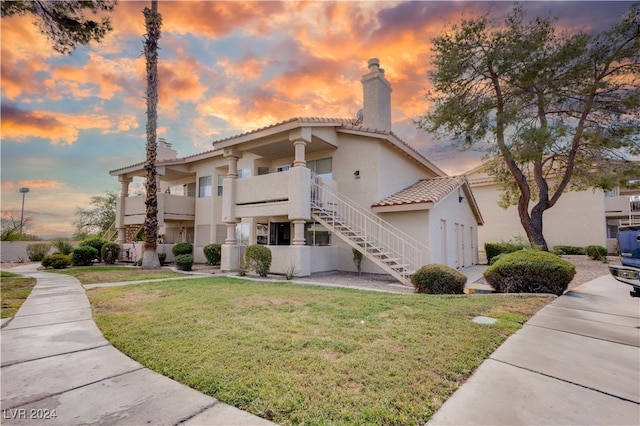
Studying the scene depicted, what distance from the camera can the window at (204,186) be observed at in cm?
1875

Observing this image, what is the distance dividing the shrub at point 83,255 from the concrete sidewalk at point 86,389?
14.5 metres

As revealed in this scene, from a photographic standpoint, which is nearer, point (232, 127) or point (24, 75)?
point (24, 75)

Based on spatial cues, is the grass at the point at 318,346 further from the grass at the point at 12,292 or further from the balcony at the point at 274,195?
the balcony at the point at 274,195

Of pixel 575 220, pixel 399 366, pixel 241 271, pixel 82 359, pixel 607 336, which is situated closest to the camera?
pixel 399 366

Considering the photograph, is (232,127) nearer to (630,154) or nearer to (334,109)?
(334,109)

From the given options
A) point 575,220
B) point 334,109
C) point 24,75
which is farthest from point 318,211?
point 575,220

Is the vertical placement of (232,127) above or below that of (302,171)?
above

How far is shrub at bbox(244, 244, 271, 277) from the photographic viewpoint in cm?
1155

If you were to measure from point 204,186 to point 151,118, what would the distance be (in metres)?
5.29

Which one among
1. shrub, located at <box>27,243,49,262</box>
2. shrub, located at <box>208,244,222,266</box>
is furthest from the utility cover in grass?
shrub, located at <box>27,243,49,262</box>

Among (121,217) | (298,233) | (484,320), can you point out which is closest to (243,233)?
(298,233)

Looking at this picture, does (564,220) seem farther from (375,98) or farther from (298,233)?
(298,233)

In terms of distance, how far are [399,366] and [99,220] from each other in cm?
3855

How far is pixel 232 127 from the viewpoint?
16.3m
